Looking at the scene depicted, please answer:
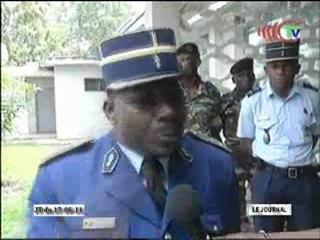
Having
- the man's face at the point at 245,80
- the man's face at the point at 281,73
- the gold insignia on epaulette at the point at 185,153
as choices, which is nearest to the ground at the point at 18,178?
the gold insignia on epaulette at the point at 185,153

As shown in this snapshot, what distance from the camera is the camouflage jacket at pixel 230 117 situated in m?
2.37

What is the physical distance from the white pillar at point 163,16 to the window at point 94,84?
27 centimetres

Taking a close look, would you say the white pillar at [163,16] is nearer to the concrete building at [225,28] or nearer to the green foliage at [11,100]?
the concrete building at [225,28]

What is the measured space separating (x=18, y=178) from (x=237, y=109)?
89 centimetres

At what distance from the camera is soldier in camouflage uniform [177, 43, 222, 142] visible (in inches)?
89.9

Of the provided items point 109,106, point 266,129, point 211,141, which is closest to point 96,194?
point 109,106

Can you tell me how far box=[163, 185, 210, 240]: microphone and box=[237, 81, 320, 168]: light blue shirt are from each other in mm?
319

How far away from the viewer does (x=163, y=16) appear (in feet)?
7.65

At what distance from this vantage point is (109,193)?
224 cm

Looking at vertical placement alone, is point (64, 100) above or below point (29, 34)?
below

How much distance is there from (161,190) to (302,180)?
0.60m

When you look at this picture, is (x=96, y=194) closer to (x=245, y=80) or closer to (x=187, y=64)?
(x=187, y=64)

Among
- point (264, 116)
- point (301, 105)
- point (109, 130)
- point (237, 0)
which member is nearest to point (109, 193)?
point (109, 130)

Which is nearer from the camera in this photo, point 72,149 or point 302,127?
point 72,149
